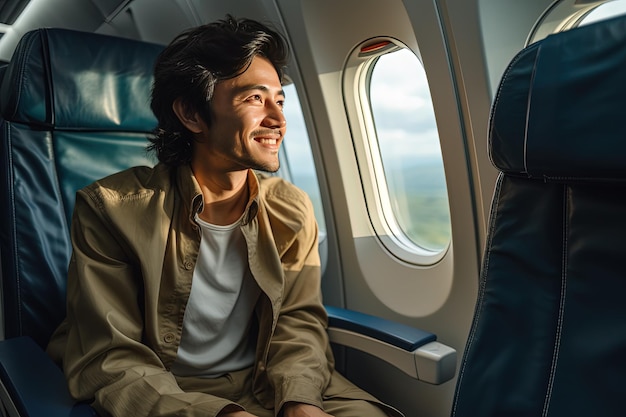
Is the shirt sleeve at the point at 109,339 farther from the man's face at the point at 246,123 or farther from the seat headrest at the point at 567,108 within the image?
the seat headrest at the point at 567,108

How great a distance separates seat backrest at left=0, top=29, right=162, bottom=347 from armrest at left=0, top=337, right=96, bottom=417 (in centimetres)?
23

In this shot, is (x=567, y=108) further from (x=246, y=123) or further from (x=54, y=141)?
(x=54, y=141)

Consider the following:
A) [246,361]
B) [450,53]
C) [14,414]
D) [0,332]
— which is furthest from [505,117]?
[0,332]

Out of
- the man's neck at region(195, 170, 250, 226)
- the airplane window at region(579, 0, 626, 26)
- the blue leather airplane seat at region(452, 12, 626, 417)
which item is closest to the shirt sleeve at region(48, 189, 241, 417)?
the man's neck at region(195, 170, 250, 226)

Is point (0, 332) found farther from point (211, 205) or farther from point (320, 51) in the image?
point (320, 51)

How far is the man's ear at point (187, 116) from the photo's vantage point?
1733 mm

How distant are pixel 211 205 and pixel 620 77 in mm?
1162

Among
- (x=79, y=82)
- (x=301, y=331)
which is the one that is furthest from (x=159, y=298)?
(x=79, y=82)

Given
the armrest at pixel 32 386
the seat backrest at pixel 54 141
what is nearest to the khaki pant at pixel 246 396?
the armrest at pixel 32 386

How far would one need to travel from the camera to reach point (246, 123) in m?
1.62

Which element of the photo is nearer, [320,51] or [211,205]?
[211,205]

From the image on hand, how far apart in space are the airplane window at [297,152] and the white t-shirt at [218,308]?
Answer: 47.6 inches

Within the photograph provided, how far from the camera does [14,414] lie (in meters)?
1.29

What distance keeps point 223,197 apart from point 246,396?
1.91ft
